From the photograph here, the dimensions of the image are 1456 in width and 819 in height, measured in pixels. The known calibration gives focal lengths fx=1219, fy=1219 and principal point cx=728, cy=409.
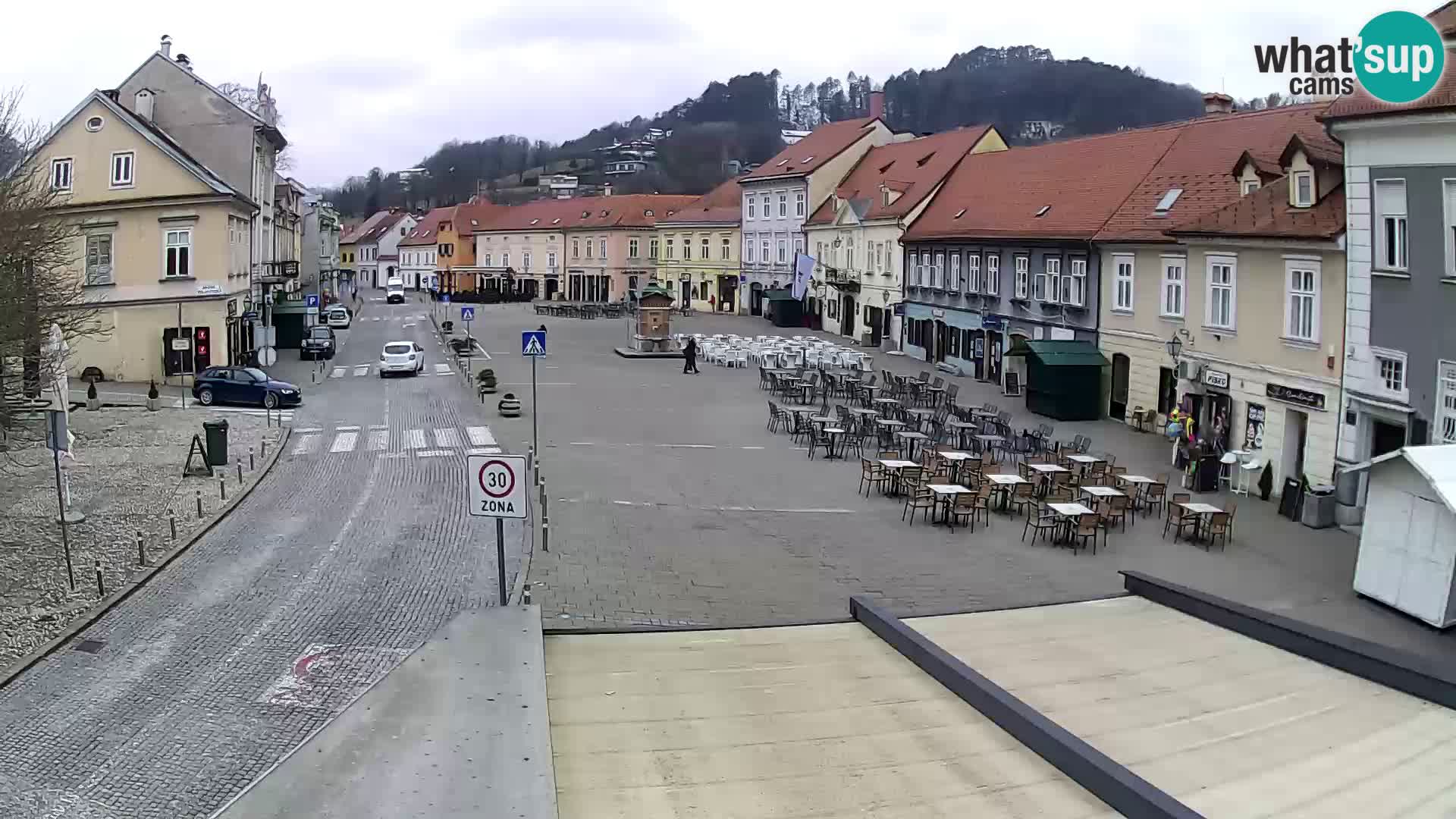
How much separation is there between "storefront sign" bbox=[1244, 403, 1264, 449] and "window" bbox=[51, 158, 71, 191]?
1390 inches

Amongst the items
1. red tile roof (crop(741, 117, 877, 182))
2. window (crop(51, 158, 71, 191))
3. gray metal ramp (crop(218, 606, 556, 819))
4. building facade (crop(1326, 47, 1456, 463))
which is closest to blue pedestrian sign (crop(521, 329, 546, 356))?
building facade (crop(1326, 47, 1456, 463))

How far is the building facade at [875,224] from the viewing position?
177 feet

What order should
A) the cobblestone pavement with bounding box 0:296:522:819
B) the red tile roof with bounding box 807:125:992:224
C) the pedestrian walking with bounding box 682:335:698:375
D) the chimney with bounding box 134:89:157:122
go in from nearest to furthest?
the cobblestone pavement with bounding box 0:296:522:819 < the pedestrian walking with bounding box 682:335:698:375 < the chimney with bounding box 134:89:157:122 < the red tile roof with bounding box 807:125:992:224

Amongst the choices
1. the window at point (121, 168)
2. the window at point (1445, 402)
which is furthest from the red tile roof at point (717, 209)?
the window at point (1445, 402)

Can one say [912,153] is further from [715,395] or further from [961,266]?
[715,395]

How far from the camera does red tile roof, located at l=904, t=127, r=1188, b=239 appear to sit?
37.3m

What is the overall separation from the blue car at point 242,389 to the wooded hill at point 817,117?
47.6 m

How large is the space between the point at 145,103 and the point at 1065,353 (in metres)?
36.1

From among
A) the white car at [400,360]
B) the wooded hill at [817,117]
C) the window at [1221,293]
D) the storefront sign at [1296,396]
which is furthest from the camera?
the wooded hill at [817,117]

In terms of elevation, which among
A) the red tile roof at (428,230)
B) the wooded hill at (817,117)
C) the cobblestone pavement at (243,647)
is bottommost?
the cobblestone pavement at (243,647)

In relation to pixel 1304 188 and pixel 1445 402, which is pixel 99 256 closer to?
pixel 1304 188

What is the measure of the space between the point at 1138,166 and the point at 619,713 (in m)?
33.6

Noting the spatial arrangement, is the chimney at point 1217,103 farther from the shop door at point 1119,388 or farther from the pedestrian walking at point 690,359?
the pedestrian walking at point 690,359

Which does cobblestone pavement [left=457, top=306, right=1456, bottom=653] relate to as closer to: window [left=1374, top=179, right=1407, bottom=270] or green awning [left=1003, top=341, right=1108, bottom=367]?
green awning [left=1003, top=341, right=1108, bottom=367]
